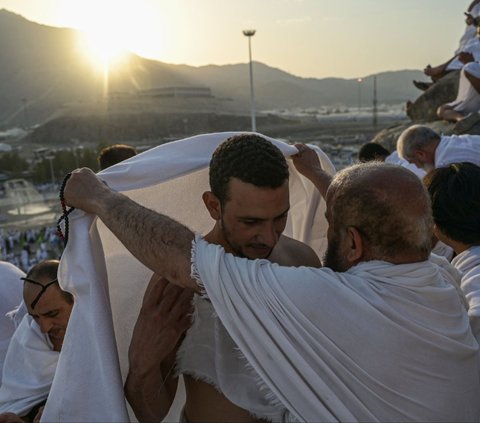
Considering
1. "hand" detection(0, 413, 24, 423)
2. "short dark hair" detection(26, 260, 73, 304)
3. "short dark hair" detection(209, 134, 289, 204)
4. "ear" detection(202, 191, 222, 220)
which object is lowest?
"hand" detection(0, 413, 24, 423)

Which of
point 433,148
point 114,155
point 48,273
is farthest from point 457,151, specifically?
point 48,273

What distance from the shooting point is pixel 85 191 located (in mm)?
2197

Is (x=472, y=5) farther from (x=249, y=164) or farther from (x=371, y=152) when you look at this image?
(x=249, y=164)

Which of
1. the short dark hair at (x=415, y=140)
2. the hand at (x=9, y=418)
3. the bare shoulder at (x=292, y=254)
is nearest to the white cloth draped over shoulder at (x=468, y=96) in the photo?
the short dark hair at (x=415, y=140)

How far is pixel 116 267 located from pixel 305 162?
3.75ft

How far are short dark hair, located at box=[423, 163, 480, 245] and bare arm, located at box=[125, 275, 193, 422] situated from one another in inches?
47.8

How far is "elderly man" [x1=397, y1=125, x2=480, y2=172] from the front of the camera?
4965 mm

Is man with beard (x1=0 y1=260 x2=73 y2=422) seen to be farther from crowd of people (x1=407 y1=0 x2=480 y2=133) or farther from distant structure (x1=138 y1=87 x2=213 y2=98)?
distant structure (x1=138 y1=87 x2=213 y2=98)

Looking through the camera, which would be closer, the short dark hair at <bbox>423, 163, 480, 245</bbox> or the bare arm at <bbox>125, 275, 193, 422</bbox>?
the bare arm at <bbox>125, 275, 193, 422</bbox>

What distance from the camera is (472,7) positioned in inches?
511

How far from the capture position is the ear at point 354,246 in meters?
1.79

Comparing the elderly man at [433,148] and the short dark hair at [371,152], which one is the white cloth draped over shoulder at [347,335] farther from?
the short dark hair at [371,152]

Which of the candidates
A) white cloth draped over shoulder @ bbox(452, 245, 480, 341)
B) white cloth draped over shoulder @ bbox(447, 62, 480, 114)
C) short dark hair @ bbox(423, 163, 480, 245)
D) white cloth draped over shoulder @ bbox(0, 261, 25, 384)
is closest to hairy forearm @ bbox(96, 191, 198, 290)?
white cloth draped over shoulder @ bbox(452, 245, 480, 341)

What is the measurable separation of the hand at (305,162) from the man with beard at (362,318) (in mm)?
1103
